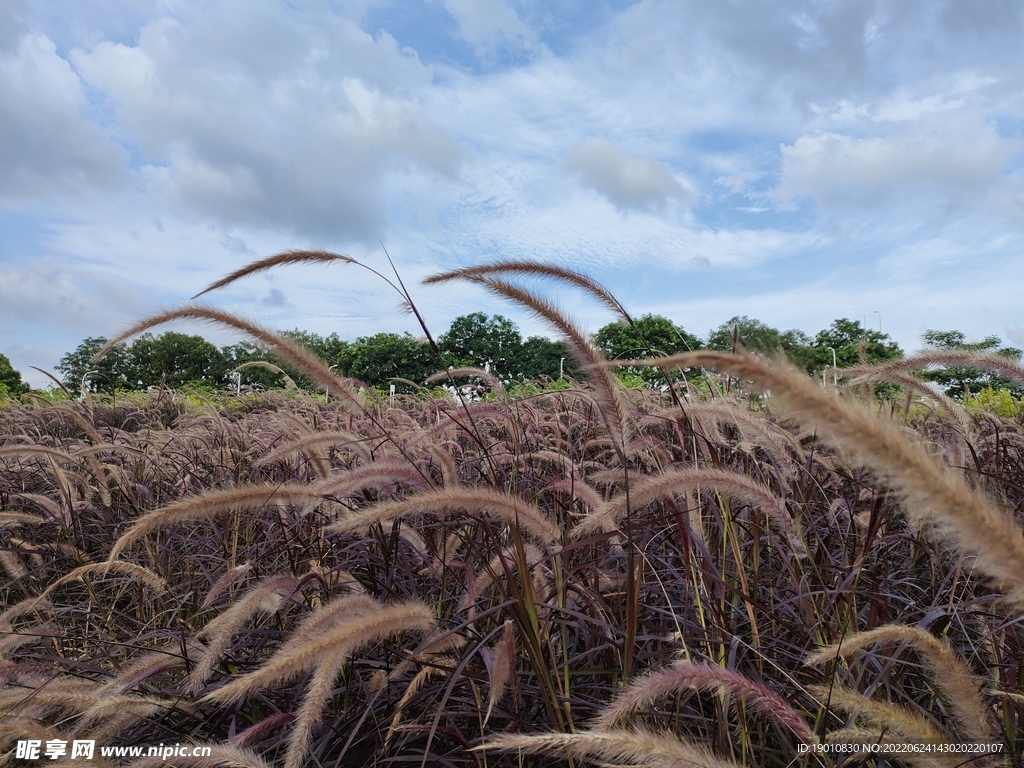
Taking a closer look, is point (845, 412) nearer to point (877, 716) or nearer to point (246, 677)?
point (877, 716)

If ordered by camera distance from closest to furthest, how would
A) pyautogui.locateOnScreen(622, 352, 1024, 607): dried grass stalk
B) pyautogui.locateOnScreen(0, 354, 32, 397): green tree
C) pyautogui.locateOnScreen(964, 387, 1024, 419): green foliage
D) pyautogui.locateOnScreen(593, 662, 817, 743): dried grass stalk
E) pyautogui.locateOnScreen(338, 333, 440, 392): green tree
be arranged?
pyautogui.locateOnScreen(622, 352, 1024, 607): dried grass stalk → pyautogui.locateOnScreen(593, 662, 817, 743): dried grass stalk → pyautogui.locateOnScreen(964, 387, 1024, 419): green foliage → pyautogui.locateOnScreen(0, 354, 32, 397): green tree → pyautogui.locateOnScreen(338, 333, 440, 392): green tree

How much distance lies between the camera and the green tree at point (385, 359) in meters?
32.8

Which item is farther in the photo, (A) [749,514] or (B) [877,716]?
(A) [749,514]

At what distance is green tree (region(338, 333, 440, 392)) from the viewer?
108 ft

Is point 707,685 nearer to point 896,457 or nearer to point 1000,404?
point 896,457

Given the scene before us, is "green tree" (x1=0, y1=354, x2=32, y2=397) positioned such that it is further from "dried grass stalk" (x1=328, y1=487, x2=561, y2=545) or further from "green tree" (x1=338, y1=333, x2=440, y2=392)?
"dried grass stalk" (x1=328, y1=487, x2=561, y2=545)

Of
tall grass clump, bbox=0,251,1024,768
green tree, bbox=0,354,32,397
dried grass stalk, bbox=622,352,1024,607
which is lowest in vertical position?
tall grass clump, bbox=0,251,1024,768

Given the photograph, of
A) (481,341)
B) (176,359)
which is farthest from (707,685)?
(176,359)

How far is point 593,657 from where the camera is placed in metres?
1.92

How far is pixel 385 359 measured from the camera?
3534 cm

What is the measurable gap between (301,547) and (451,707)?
1.16 metres

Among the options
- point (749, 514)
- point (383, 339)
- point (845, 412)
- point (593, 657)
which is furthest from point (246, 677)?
point (383, 339)

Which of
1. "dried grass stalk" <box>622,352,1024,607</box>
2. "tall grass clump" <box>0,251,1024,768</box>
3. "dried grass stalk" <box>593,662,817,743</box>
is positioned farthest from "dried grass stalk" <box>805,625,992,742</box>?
"dried grass stalk" <box>622,352,1024,607</box>

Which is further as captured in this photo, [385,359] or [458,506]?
[385,359]
